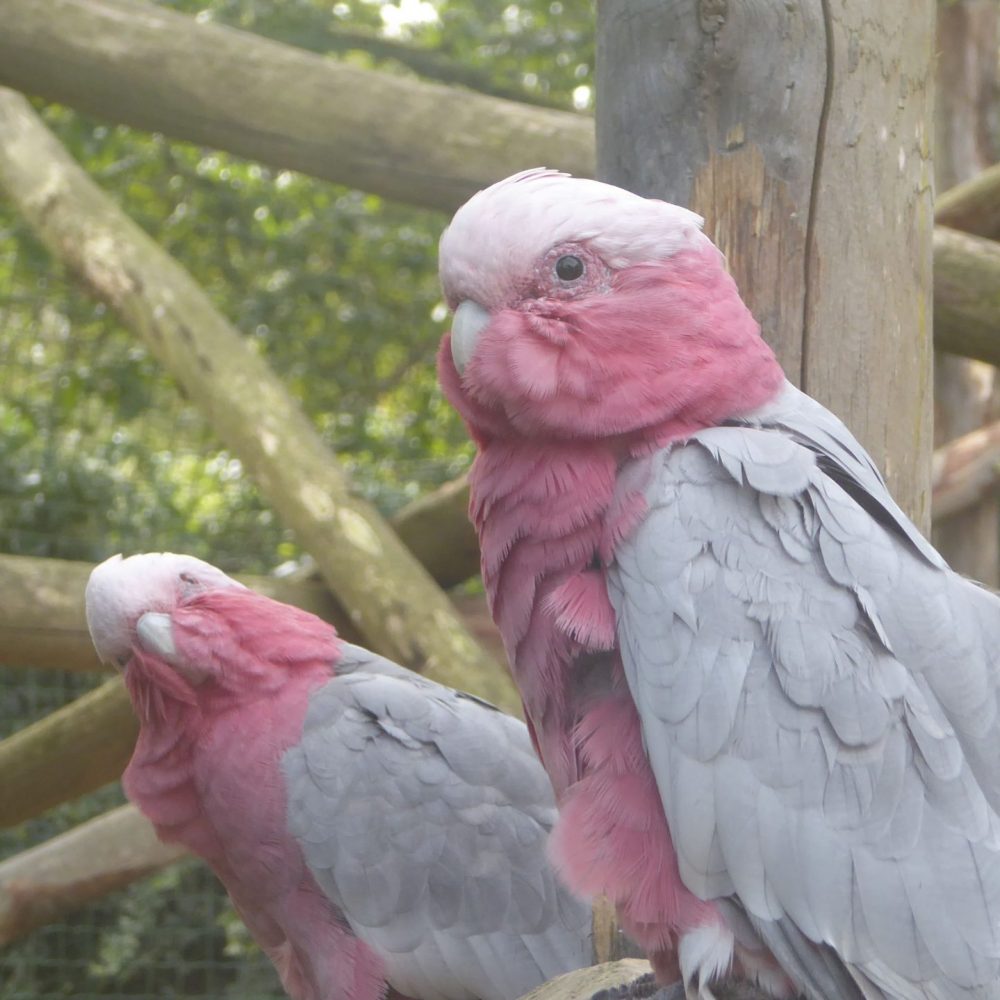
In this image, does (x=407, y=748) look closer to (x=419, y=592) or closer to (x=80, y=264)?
(x=419, y=592)

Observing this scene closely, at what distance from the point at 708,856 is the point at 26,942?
162 inches

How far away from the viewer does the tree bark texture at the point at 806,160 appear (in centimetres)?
198

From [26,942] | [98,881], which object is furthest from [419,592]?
[26,942]

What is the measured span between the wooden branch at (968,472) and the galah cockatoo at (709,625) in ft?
7.93

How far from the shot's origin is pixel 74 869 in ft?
11.6

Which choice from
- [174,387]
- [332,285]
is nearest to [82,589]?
[174,387]

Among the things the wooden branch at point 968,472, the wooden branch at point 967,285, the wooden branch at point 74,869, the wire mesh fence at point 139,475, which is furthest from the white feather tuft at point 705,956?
the wire mesh fence at point 139,475

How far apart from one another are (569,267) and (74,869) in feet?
8.51

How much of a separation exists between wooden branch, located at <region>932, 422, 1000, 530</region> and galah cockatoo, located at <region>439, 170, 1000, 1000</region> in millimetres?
2416

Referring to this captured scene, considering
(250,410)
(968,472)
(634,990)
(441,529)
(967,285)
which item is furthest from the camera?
(968,472)

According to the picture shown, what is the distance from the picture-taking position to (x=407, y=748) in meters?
2.62

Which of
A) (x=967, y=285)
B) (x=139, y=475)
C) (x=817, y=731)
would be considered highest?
(x=817, y=731)

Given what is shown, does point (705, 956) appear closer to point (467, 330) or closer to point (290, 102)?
point (467, 330)

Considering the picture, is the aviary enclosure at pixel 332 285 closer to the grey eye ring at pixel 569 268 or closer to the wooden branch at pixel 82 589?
the wooden branch at pixel 82 589
